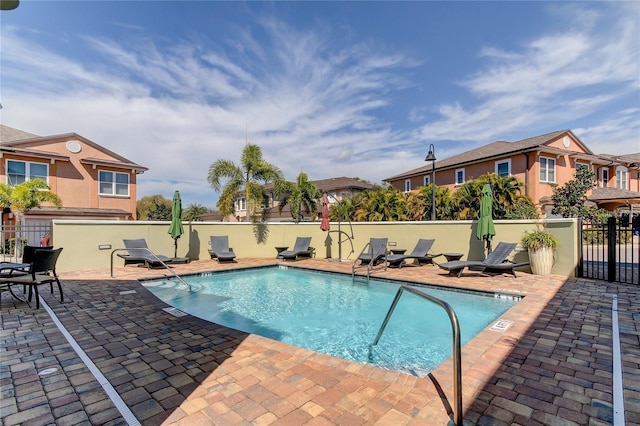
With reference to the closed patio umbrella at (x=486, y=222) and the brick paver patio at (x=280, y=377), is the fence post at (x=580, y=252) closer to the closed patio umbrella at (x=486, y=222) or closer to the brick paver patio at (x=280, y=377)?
the closed patio umbrella at (x=486, y=222)

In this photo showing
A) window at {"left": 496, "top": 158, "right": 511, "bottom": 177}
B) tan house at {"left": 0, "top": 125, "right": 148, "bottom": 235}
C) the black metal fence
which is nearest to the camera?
the black metal fence

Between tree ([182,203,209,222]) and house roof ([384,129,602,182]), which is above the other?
house roof ([384,129,602,182])

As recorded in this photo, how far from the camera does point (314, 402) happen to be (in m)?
2.79

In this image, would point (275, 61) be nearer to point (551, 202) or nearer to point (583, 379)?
point (583, 379)

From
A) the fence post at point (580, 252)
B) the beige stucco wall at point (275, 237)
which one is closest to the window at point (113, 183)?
the beige stucco wall at point (275, 237)

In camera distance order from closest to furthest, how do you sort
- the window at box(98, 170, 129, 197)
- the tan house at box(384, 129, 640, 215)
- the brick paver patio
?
1. the brick paver patio
2. the tan house at box(384, 129, 640, 215)
3. the window at box(98, 170, 129, 197)

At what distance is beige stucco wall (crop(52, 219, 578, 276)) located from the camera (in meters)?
10.2

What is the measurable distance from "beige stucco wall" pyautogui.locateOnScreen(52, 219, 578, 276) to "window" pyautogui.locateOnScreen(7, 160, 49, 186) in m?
14.5

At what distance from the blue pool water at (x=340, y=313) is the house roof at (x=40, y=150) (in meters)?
18.1

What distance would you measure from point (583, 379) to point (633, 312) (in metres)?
3.60

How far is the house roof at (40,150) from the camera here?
→ 1977 cm

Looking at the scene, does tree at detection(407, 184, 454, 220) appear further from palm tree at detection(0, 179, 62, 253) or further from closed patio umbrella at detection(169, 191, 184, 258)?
palm tree at detection(0, 179, 62, 253)

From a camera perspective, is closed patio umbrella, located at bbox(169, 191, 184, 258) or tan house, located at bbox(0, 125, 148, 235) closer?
closed patio umbrella, located at bbox(169, 191, 184, 258)

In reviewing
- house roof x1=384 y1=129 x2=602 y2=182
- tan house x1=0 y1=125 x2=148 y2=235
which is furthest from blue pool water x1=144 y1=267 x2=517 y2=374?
house roof x1=384 y1=129 x2=602 y2=182
